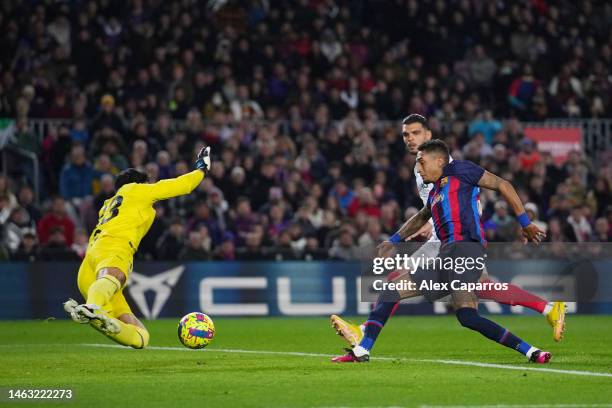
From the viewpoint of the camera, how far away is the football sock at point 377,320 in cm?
1165

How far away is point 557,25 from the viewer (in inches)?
1156

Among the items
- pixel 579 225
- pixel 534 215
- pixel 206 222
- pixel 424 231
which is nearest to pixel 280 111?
pixel 206 222

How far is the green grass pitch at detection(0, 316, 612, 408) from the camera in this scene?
9.01 metres

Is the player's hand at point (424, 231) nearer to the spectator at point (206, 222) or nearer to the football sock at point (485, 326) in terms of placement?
the football sock at point (485, 326)

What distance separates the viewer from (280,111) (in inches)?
980

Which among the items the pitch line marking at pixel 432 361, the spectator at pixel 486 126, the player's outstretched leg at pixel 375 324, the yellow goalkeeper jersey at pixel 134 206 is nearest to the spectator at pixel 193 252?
the pitch line marking at pixel 432 361

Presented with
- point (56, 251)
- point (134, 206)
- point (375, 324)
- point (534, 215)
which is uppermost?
point (134, 206)

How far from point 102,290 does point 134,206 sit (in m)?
1.14

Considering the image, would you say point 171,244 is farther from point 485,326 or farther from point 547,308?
point 485,326

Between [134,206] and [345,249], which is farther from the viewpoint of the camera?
[345,249]

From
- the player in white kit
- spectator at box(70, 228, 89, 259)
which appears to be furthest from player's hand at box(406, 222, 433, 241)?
spectator at box(70, 228, 89, 259)

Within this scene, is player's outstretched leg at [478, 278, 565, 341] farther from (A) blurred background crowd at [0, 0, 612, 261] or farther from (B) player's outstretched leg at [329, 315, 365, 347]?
(A) blurred background crowd at [0, 0, 612, 261]

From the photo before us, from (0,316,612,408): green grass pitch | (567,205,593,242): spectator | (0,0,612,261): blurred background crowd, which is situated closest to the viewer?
(0,316,612,408): green grass pitch

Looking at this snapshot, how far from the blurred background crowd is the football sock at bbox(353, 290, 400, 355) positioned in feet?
29.8
